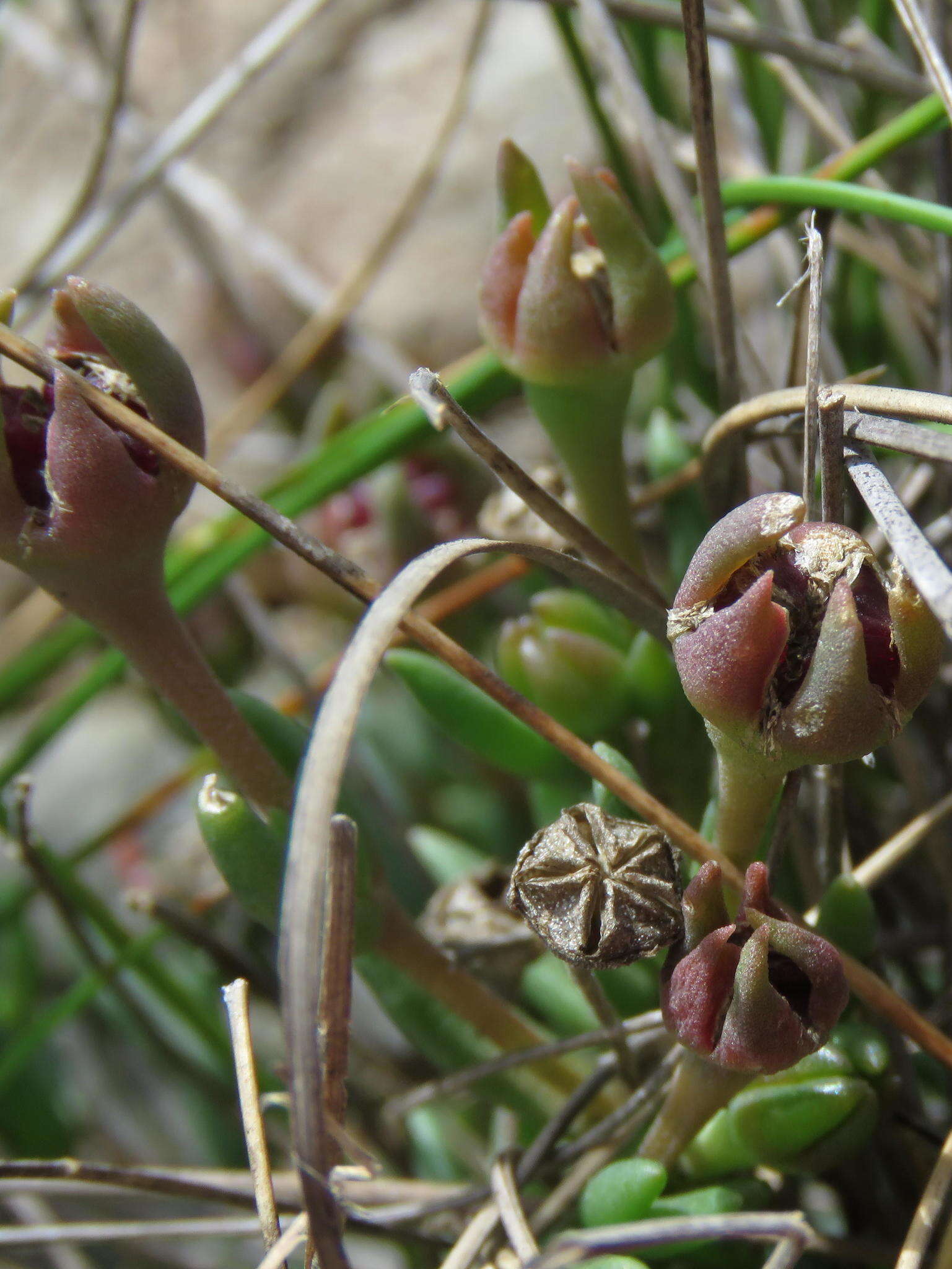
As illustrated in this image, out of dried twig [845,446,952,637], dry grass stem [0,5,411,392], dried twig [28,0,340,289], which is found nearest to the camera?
dried twig [845,446,952,637]

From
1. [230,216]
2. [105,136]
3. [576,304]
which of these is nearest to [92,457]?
[576,304]

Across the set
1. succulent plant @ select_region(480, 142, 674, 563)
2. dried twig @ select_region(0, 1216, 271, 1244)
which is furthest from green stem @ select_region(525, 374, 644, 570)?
dried twig @ select_region(0, 1216, 271, 1244)

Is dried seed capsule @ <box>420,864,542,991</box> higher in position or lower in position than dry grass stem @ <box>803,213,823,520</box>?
lower

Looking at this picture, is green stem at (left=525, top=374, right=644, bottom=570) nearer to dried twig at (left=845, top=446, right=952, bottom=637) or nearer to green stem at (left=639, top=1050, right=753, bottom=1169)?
dried twig at (left=845, top=446, right=952, bottom=637)

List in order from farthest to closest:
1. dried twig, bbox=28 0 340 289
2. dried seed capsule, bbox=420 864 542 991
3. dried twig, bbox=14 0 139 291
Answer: dried twig, bbox=28 0 340 289
dried twig, bbox=14 0 139 291
dried seed capsule, bbox=420 864 542 991

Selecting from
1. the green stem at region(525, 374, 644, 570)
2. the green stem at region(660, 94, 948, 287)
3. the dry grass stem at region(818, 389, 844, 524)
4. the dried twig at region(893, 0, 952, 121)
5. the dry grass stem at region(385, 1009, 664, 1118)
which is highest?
the dried twig at region(893, 0, 952, 121)

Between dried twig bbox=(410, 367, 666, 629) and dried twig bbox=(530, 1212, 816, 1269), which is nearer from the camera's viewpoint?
dried twig bbox=(530, 1212, 816, 1269)

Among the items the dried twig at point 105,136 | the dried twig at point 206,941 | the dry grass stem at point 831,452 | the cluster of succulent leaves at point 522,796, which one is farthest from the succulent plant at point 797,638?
the dried twig at point 105,136

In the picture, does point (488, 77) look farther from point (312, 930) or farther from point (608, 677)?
point (312, 930)

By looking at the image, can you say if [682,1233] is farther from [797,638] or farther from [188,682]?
[188,682]
